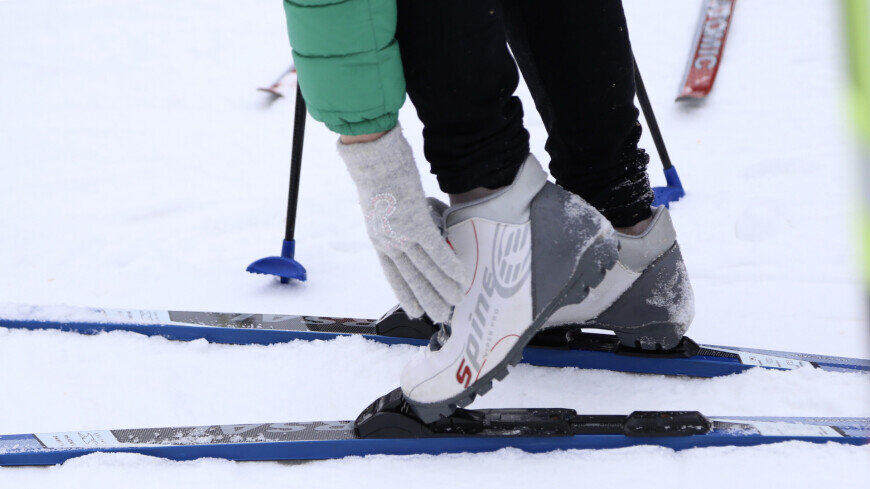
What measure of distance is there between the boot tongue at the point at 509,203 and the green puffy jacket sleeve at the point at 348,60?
7.3 inches

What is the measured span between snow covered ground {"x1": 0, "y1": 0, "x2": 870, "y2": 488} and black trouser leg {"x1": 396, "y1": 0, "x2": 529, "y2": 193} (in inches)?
15.3

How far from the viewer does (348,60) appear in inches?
34.5

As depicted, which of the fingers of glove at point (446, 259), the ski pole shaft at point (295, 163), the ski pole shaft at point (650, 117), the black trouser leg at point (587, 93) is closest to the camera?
the fingers of glove at point (446, 259)

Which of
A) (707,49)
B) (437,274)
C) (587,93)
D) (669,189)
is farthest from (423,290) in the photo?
(707,49)

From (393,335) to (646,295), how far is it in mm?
493

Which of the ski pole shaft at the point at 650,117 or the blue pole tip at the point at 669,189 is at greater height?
the ski pole shaft at the point at 650,117

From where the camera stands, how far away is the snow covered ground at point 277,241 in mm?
1109

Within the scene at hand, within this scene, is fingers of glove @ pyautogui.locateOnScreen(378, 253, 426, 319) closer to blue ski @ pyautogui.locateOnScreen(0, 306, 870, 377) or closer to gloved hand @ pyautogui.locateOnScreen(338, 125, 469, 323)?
gloved hand @ pyautogui.locateOnScreen(338, 125, 469, 323)

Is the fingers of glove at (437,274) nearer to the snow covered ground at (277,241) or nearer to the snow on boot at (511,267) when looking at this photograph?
the snow on boot at (511,267)

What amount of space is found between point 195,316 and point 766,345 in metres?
1.15

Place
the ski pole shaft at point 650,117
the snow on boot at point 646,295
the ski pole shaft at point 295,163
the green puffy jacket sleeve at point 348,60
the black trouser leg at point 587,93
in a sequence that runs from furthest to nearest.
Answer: the ski pole shaft at point 650,117
the ski pole shaft at point 295,163
the snow on boot at point 646,295
the black trouser leg at point 587,93
the green puffy jacket sleeve at point 348,60

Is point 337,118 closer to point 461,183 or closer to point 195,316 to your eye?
point 461,183

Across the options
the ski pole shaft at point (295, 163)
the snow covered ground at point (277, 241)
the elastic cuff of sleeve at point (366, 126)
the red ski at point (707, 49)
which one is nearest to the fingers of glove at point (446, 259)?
the elastic cuff of sleeve at point (366, 126)

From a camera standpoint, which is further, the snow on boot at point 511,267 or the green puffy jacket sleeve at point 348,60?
the snow on boot at point 511,267
